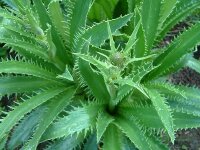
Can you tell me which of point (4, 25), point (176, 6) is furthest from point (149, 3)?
point (4, 25)

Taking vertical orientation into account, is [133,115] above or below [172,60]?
below

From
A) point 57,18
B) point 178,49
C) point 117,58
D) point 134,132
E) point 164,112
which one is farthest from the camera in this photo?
point 57,18

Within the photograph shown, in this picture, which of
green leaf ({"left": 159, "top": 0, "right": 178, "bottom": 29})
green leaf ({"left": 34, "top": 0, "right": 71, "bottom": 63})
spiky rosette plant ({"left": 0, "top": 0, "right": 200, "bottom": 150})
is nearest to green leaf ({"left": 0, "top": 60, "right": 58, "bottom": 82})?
spiky rosette plant ({"left": 0, "top": 0, "right": 200, "bottom": 150})

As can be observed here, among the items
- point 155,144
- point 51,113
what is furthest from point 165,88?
point 51,113

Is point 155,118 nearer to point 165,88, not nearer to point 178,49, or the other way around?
point 165,88

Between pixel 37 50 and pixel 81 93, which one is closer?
pixel 37 50

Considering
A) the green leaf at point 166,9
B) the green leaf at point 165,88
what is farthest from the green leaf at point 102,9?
the green leaf at point 165,88

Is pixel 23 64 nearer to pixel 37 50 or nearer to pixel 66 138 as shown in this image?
pixel 37 50
